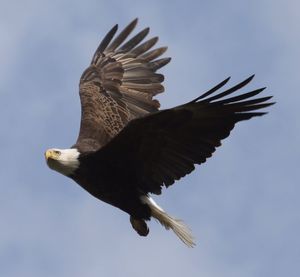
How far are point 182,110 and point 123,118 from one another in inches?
96.9

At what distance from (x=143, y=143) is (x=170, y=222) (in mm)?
1018

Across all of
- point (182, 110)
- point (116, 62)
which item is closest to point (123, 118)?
point (116, 62)

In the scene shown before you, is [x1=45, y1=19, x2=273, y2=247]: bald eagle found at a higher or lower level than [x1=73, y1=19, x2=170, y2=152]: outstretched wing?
lower

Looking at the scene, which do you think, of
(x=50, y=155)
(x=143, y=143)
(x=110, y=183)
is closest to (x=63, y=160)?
(x=50, y=155)

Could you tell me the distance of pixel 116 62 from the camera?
1445cm

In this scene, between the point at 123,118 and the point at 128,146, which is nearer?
the point at 128,146

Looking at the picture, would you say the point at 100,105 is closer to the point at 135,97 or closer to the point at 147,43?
the point at 135,97

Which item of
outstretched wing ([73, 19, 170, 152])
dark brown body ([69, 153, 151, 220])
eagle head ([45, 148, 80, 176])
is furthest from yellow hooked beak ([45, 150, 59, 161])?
outstretched wing ([73, 19, 170, 152])

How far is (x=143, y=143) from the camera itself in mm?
11164

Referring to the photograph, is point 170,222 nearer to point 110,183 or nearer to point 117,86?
point 110,183

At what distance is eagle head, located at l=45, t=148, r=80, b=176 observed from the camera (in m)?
11.7

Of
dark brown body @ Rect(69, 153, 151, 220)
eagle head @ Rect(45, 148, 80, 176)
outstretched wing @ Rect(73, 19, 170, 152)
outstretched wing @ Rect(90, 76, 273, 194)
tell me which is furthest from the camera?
outstretched wing @ Rect(73, 19, 170, 152)

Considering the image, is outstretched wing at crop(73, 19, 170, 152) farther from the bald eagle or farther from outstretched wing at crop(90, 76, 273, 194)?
outstretched wing at crop(90, 76, 273, 194)

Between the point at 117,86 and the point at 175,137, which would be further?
the point at 117,86
